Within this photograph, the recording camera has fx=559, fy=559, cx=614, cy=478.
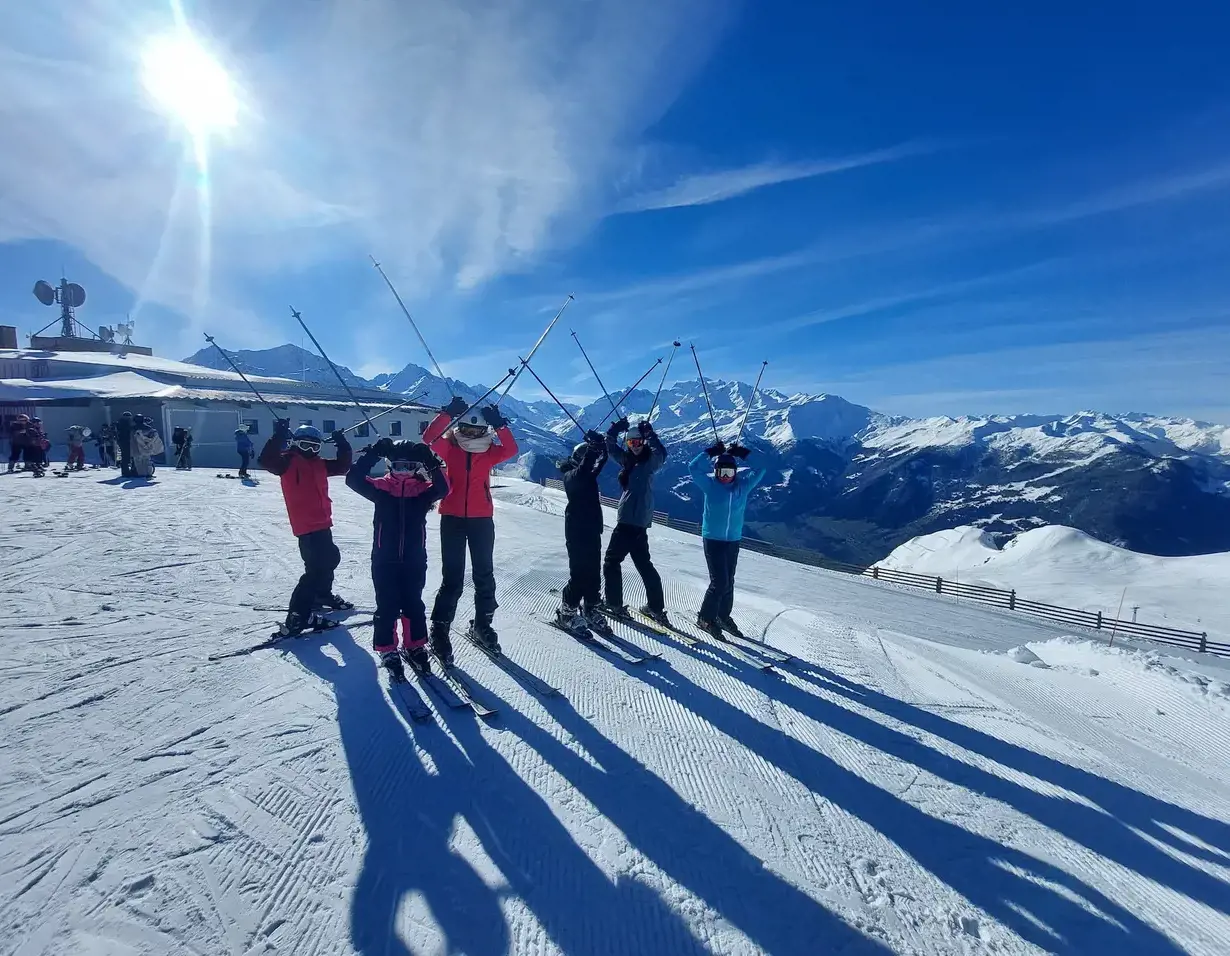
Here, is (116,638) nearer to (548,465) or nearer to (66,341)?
(66,341)

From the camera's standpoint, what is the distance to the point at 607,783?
337 centimetres

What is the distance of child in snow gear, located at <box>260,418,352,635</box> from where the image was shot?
5371 millimetres

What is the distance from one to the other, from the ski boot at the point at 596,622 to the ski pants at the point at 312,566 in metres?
2.68

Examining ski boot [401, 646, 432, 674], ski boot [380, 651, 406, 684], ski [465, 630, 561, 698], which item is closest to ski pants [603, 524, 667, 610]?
ski [465, 630, 561, 698]

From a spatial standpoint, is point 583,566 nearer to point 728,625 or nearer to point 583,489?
point 583,489

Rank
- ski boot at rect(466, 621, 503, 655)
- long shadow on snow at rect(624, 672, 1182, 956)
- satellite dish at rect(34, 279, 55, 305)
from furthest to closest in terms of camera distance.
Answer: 1. satellite dish at rect(34, 279, 55, 305)
2. ski boot at rect(466, 621, 503, 655)
3. long shadow on snow at rect(624, 672, 1182, 956)

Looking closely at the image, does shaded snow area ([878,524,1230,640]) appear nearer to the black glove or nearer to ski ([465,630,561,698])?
ski ([465,630,561,698])

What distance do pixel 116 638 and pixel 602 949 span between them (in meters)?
5.25

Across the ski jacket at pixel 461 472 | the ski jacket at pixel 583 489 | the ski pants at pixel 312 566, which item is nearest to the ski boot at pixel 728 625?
the ski jacket at pixel 583 489

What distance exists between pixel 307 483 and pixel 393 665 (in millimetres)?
2143

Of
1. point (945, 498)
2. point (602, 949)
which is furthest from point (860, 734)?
point (945, 498)

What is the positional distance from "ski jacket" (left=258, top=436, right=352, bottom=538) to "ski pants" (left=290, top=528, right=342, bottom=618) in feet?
0.29

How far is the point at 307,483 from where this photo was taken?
18.0 feet

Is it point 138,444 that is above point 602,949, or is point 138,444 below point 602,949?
above
